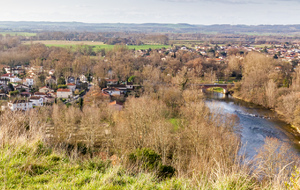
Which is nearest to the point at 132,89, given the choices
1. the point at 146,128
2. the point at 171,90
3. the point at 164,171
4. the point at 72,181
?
the point at 171,90

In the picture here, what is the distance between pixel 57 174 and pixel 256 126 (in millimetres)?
15811

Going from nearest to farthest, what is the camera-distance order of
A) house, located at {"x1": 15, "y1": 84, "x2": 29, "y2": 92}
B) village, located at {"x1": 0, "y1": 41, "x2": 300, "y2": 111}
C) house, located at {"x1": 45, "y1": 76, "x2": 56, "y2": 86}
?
village, located at {"x1": 0, "y1": 41, "x2": 300, "y2": 111}, house, located at {"x1": 15, "y1": 84, "x2": 29, "y2": 92}, house, located at {"x1": 45, "y1": 76, "x2": 56, "y2": 86}

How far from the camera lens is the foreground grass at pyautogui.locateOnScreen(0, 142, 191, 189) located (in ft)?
10.2

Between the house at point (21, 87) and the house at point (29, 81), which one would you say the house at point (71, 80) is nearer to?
the house at point (29, 81)

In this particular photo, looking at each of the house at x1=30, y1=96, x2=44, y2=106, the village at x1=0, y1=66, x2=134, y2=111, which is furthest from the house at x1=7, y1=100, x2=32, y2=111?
the house at x1=30, y1=96, x2=44, y2=106

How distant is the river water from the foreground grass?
28.6 feet

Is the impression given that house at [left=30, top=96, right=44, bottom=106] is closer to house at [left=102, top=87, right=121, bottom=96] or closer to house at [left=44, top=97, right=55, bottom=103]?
house at [left=44, top=97, right=55, bottom=103]

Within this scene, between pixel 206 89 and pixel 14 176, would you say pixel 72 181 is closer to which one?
pixel 14 176

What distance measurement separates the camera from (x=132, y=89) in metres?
25.8

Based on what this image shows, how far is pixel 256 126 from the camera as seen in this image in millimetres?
Answer: 16953

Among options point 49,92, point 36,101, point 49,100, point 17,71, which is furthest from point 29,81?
point 36,101

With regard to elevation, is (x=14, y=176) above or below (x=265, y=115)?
above

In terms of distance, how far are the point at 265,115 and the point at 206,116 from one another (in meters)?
7.22

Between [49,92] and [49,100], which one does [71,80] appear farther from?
[49,100]
